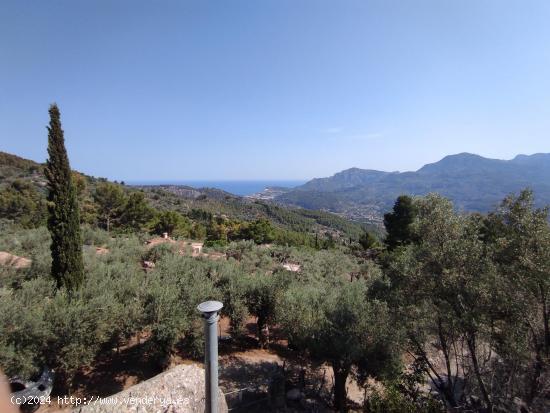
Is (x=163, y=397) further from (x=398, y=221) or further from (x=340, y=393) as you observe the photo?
(x=398, y=221)

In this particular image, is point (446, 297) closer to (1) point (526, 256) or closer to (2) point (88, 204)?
(1) point (526, 256)

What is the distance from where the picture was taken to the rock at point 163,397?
20.3 feet

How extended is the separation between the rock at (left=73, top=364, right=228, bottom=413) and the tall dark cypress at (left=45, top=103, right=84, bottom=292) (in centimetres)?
541

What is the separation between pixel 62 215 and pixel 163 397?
26.7 ft

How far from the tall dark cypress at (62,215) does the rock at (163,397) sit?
5.41m

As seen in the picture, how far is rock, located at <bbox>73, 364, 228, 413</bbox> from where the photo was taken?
6184 mm

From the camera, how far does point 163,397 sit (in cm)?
671

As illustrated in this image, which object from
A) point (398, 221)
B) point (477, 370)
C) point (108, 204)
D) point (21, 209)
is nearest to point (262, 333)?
point (477, 370)

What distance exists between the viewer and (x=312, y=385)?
1104 centimetres

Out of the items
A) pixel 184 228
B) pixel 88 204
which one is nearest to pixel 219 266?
pixel 184 228

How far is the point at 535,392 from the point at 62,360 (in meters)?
11.9

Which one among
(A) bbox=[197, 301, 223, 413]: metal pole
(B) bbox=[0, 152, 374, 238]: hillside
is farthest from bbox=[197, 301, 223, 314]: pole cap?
(B) bbox=[0, 152, 374, 238]: hillside

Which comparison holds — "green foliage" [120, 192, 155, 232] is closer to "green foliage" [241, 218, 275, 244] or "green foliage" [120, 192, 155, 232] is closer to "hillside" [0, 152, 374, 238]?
"hillside" [0, 152, 374, 238]

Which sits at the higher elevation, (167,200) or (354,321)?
(354,321)
